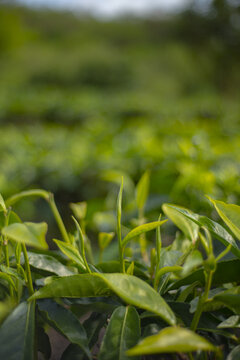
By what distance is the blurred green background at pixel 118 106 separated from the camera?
121 centimetres

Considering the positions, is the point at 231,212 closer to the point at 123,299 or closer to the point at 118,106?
the point at 123,299

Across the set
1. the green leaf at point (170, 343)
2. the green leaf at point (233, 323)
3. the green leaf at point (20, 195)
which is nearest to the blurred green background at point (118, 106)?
the green leaf at point (20, 195)

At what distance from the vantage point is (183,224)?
0.41 metres

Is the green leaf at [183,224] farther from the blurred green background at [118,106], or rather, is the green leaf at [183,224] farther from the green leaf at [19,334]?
the blurred green background at [118,106]

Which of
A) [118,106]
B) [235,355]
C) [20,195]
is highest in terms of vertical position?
[20,195]

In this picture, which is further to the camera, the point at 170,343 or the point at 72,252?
the point at 72,252

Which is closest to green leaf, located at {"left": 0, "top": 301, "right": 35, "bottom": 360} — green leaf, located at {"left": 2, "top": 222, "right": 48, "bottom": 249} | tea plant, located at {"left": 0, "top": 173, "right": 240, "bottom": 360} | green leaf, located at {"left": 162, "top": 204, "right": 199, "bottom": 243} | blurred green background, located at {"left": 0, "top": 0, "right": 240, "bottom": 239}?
tea plant, located at {"left": 0, "top": 173, "right": 240, "bottom": 360}

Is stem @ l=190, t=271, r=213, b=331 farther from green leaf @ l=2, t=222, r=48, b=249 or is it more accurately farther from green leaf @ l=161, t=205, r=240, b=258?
green leaf @ l=2, t=222, r=48, b=249

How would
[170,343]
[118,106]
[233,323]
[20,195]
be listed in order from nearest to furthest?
[170,343] < [233,323] < [20,195] < [118,106]

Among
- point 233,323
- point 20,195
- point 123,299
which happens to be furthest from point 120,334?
point 20,195

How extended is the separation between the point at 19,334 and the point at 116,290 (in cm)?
14

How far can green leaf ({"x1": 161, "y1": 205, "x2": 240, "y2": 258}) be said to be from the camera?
0.45 m

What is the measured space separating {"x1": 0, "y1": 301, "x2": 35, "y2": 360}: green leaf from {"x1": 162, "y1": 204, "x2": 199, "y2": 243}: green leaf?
217mm

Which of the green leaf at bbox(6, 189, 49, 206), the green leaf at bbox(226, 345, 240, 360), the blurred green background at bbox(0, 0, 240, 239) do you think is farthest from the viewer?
the blurred green background at bbox(0, 0, 240, 239)
